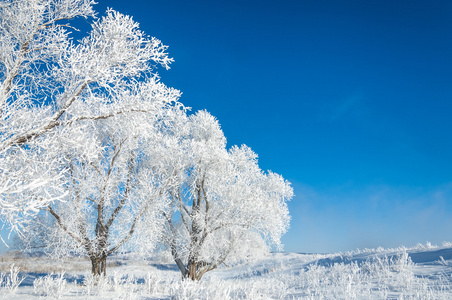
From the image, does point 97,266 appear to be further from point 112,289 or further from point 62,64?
point 62,64

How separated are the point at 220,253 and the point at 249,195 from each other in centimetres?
344

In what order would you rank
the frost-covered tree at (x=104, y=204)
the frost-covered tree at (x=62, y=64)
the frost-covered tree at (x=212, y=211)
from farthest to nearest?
the frost-covered tree at (x=212, y=211) < the frost-covered tree at (x=104, y=204) < the frost-covered tree at (x=62, y=64)

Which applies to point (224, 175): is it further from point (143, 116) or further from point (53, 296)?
point (53, 296)

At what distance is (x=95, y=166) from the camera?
35.7ft

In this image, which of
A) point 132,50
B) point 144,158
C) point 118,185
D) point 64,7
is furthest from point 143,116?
point 144,158

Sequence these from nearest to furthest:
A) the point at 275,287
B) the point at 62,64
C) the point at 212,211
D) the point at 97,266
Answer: the point at 62,64 → the point at 275,287 → the point at 97,266 → the point at 212,211

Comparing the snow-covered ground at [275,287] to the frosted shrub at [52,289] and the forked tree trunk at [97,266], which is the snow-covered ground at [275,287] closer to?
the frosted shrub at [52,289]

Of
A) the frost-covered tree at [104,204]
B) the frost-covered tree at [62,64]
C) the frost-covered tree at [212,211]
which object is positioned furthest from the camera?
the frost-covered tree at [212,211]

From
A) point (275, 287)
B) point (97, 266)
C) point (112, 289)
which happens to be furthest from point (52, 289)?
point (275, 287)

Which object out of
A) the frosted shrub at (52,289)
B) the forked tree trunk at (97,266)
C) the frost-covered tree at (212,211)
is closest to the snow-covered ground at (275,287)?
the frosted shrub at (52,289)

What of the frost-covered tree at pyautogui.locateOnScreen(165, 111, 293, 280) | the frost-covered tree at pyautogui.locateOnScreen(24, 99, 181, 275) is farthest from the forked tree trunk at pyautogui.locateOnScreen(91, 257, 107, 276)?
the frost-covered tree at pyautogui.locateOnScreen(165, 111, 293, 280)

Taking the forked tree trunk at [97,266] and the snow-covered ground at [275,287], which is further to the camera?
the forked tree trunk at [97,266]

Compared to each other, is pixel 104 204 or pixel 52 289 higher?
pixel 104 204

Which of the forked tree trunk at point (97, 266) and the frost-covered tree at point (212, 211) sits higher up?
the frost-covered tree at point (212, 211)
